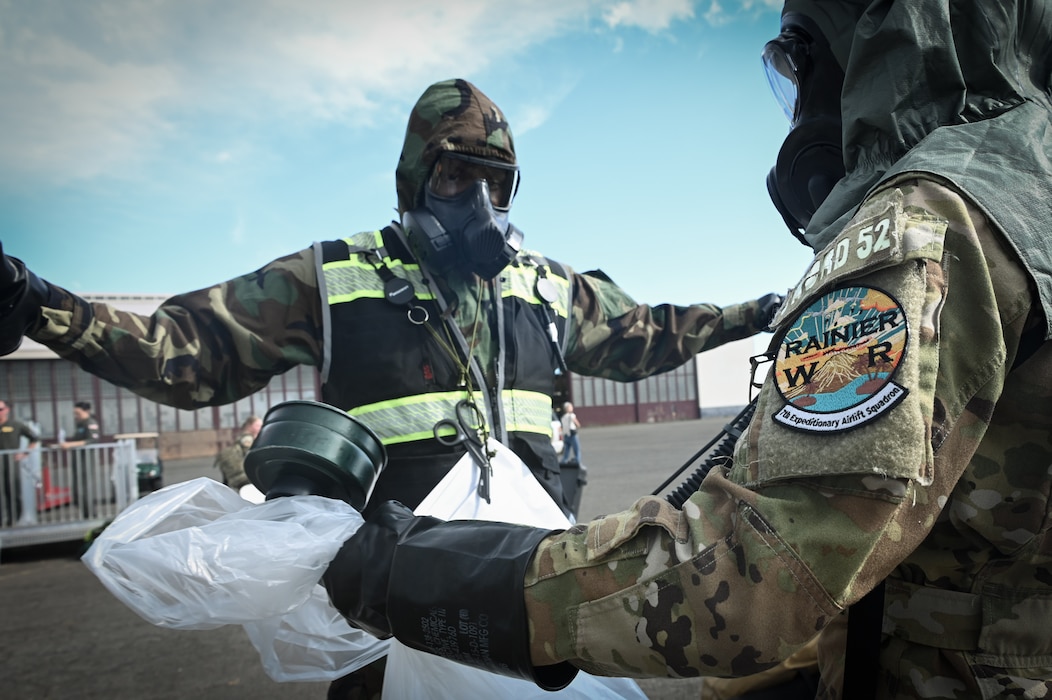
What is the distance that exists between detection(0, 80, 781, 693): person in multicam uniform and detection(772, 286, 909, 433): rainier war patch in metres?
1.21

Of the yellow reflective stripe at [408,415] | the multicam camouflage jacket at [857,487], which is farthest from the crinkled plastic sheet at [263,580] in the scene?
the yellow reflective stripe at [408,415]

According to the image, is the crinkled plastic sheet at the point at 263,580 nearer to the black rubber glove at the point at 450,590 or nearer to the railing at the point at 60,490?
the black rubber glove at the point at 450,590

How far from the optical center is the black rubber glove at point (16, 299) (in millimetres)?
1661

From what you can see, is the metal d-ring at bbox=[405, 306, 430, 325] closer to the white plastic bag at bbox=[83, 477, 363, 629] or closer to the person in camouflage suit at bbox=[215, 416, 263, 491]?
the white plastic bag at bbox=[83, 477, 363, 629]

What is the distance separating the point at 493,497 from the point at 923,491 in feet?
3.64

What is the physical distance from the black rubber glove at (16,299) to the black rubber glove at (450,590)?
3.94ft

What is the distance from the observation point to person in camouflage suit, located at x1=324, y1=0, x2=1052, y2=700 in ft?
2.53

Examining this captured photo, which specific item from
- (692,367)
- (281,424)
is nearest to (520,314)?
(281,424)

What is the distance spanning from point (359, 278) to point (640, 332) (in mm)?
1043

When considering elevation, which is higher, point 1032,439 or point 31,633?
point 1032,439

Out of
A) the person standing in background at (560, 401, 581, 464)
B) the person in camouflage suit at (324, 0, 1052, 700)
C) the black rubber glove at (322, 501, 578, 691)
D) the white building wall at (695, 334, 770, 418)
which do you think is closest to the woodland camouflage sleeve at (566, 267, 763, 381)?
the person in camouflage suit at (324, 0, 1052, 700)

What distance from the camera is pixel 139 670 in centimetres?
416

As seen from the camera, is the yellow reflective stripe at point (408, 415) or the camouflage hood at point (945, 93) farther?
the yellow reflective stripe at point (408, 415)

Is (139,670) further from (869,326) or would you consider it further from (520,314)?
(869,326)
